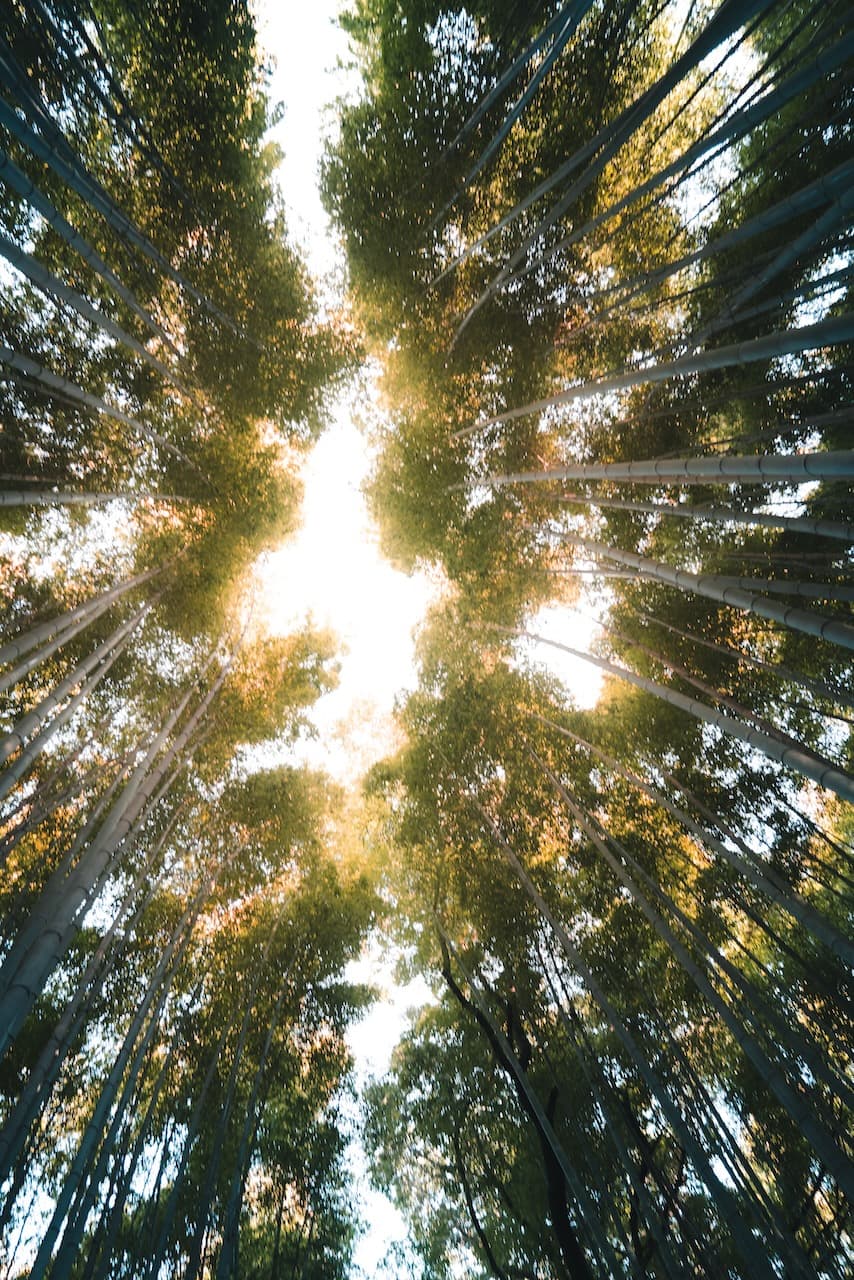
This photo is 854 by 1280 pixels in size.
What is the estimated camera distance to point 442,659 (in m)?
7.23

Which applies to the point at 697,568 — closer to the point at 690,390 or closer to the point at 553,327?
the point at 690,390

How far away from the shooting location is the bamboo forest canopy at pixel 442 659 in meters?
3.95

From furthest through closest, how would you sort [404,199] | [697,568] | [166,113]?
[697,568]
[404,199]
[166,113]

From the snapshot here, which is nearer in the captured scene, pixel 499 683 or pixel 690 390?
pixel 690 390

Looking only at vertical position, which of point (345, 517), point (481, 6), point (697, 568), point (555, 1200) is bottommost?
point (555, 1200)

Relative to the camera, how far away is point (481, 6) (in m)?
3.95

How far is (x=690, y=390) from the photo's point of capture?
506 cm

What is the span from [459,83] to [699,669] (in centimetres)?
556

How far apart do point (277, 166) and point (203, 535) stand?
3.44 meters

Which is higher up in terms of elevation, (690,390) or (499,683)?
(499,683)

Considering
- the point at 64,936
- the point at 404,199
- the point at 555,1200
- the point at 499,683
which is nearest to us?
the point at 64,936

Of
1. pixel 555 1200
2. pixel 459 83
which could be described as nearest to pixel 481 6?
pixel 459 83

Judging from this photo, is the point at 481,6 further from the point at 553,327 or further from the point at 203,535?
the point at 203,535

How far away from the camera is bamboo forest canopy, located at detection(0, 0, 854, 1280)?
3.95 meters
